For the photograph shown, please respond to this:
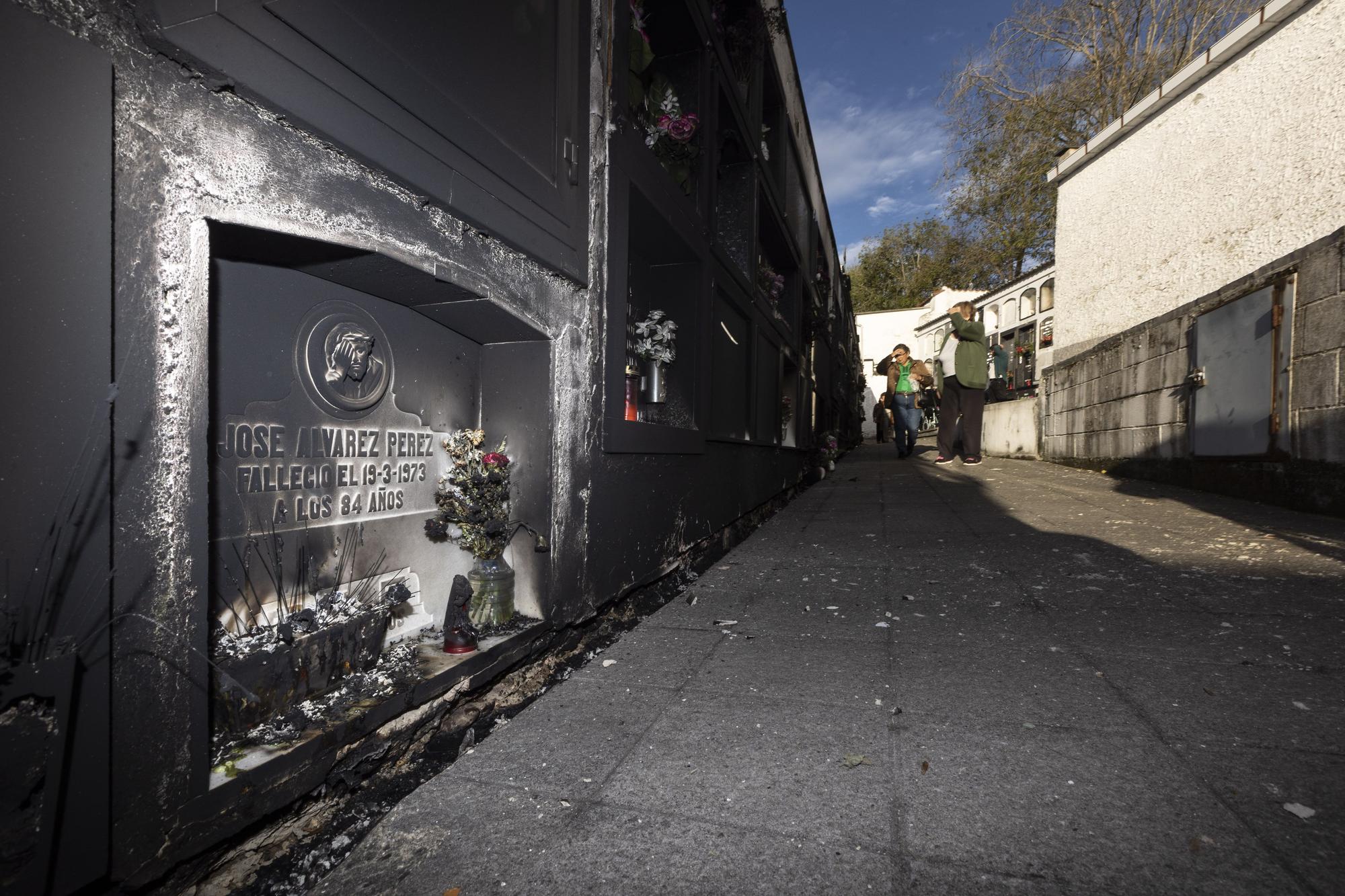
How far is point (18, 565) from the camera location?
101cm

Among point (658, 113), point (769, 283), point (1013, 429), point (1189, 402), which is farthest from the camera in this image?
point (1013, 429)

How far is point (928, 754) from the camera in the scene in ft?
5.81

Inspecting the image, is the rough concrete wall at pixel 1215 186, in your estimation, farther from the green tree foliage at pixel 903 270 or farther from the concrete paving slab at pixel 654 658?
the green tree foliage at pixel 903 270

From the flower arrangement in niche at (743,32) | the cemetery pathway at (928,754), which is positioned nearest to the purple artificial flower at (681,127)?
the flower arrangement in niche at (743,32)

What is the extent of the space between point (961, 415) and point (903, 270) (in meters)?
33.2

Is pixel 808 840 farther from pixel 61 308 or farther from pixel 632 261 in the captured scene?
pixel 632 261

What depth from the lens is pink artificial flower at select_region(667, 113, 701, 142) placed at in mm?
3867

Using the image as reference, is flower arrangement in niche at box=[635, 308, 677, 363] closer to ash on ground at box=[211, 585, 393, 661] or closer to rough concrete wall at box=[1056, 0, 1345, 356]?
ash on ground at box=[211, 585, 393, 661]

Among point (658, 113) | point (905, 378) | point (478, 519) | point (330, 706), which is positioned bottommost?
point (330, 706)

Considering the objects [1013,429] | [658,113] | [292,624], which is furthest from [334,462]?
[1013,429]

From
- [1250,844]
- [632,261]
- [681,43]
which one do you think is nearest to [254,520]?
[1250,844]

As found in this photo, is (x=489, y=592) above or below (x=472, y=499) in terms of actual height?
below

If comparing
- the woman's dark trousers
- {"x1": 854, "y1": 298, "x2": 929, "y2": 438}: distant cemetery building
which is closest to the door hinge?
the woman's dark trousers

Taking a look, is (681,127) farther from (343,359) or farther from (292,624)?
(292,624)
